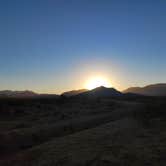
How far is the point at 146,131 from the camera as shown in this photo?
81.1ft

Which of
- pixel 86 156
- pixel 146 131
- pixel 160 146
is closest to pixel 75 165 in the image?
pixel 86 156

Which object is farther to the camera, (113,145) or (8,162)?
(113,145)

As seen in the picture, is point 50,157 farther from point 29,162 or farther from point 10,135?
point 10,135

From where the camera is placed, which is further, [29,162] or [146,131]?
[146,131]

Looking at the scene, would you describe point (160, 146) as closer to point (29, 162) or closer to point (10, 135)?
point (29, 162)

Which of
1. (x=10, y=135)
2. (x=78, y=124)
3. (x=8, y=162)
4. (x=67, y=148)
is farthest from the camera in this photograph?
(x=78, y=124)

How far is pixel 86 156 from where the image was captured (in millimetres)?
15680

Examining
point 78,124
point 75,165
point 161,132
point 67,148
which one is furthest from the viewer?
point 78,124

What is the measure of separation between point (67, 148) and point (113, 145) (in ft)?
10.0

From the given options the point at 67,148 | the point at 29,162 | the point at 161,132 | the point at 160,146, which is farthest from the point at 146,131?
the point at 29,162

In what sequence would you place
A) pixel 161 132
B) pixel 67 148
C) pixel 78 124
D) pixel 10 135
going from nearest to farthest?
pixel 67 148, pixel 10 135, pixel 161 132, pixel 78 124

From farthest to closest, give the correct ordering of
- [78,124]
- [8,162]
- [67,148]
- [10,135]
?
[78,124]
[10,135]
[67,148]
[8,162]

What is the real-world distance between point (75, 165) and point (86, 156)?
1.60 metres

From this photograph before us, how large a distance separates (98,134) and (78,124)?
7769 millimetres
